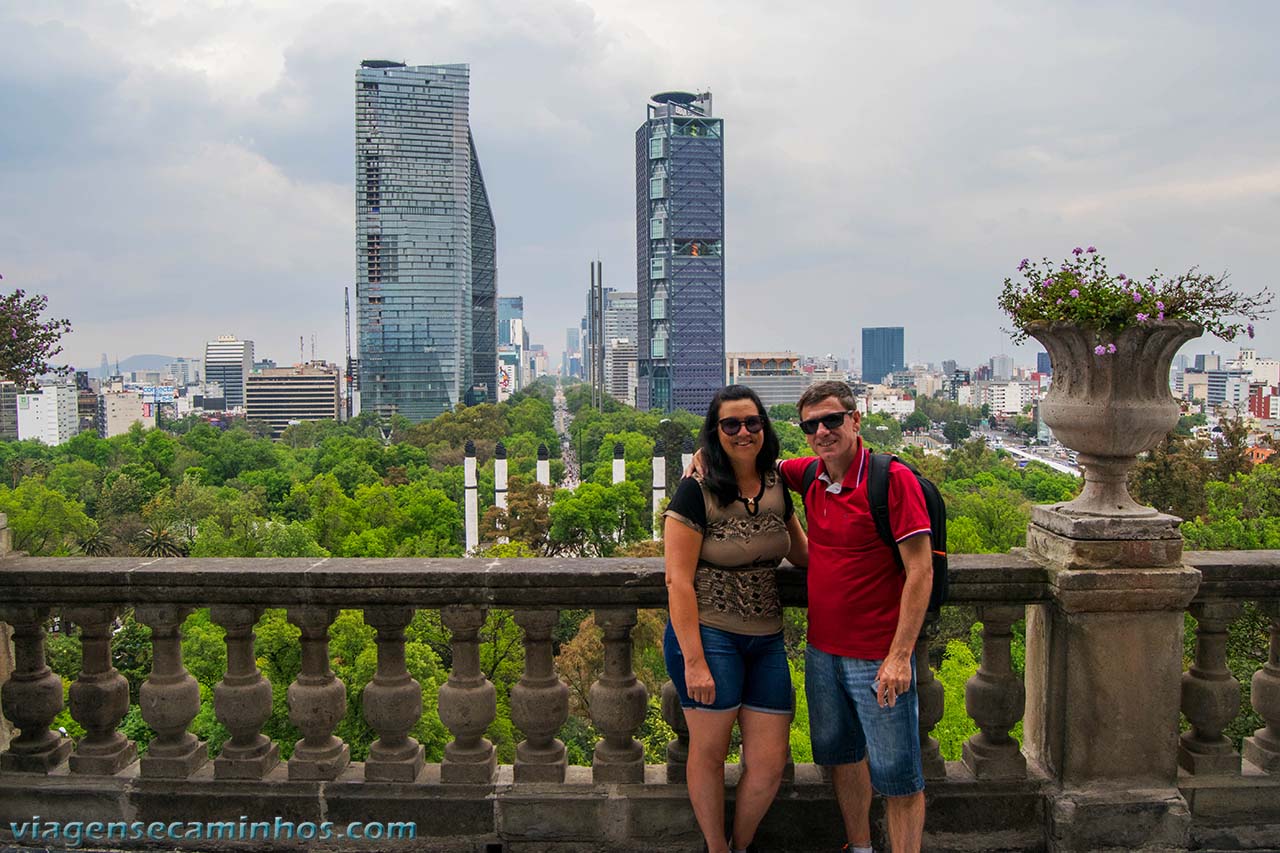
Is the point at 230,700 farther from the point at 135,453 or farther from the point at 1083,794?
the point at 135,453

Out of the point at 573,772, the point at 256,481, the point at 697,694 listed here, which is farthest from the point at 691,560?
the point at 256,481

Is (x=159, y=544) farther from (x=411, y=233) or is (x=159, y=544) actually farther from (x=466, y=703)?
(x=411, y=233)

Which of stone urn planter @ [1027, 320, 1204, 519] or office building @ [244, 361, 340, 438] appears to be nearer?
stone urn planter @ [1027, 320, 1204, 519]

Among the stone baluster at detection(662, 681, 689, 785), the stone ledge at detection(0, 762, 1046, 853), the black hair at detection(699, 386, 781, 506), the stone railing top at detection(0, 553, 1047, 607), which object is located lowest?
the stone ledge at detection(0, 762, 1046, 853)

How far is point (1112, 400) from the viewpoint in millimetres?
3559

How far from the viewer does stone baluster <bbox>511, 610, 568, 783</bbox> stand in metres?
3.78

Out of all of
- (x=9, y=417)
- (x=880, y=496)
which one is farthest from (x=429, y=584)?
(x=9, y=417)

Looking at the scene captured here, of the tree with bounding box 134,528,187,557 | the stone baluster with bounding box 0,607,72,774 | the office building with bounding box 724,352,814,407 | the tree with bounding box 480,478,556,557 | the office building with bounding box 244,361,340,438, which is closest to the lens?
the stone baluster with bounding box 0,607,72,774

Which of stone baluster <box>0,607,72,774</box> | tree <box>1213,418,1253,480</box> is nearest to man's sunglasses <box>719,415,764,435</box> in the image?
stone baluster <box>0,607,72,774</box>

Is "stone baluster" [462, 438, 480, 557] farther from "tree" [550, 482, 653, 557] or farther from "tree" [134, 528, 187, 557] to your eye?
"tree" [134, 528, 187, 557]

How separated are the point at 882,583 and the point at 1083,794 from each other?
1.34 meters

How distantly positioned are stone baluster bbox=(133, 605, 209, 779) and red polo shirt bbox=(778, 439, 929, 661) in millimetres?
2482

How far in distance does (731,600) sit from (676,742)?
2.71 ft

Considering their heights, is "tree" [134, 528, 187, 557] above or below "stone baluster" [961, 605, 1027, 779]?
below
